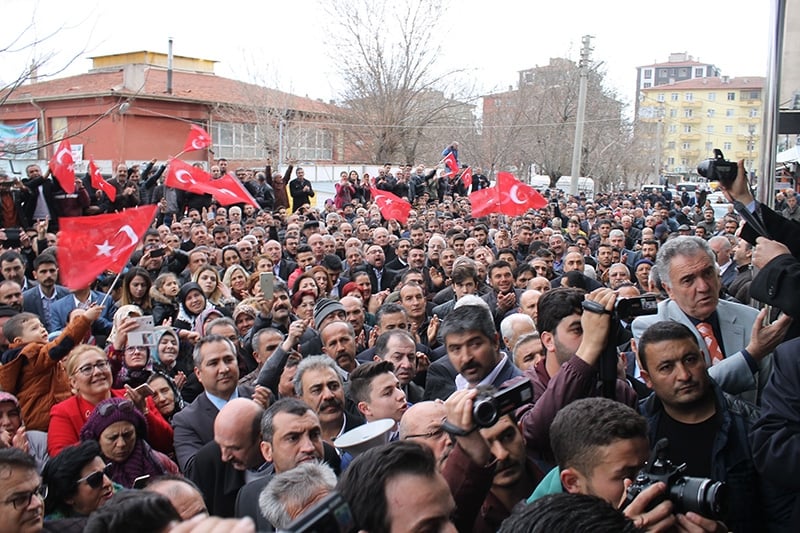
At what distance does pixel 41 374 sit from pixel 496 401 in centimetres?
397

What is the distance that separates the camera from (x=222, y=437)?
4.11 m

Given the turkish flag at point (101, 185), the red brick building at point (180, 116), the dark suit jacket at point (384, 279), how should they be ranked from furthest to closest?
1. the red brick building at point (180, 116)
2. the turkish flag at point (101, 185)
3. the dark suit jacket at point (384, 279)

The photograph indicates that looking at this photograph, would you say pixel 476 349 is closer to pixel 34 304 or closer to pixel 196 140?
pixel 34 304

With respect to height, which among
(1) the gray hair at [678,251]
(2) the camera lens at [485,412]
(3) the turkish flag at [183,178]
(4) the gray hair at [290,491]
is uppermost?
(3) the turkish flag at [183,178]

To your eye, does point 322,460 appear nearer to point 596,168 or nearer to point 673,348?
point 673,348

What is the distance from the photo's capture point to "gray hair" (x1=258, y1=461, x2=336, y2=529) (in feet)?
9.66

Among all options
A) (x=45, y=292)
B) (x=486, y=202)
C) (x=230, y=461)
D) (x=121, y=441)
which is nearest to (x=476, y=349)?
(x=230, y=461)

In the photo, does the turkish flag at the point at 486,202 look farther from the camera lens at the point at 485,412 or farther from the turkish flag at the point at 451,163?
the camera lens at the point at 485,412

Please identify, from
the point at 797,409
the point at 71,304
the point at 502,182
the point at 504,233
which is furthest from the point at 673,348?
the point at 502,182

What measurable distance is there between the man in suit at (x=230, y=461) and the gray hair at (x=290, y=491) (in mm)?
1068

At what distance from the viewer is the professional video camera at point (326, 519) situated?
1409 mm

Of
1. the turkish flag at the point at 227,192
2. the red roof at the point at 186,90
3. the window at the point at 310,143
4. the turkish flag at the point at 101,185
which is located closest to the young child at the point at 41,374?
the turkish flag at the point at 227,192

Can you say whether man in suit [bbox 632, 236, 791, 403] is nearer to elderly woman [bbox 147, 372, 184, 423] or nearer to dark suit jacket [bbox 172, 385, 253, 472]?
dark suit jacket [bbox 172, 385, 253, 472]

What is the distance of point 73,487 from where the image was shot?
3787 millimetres
